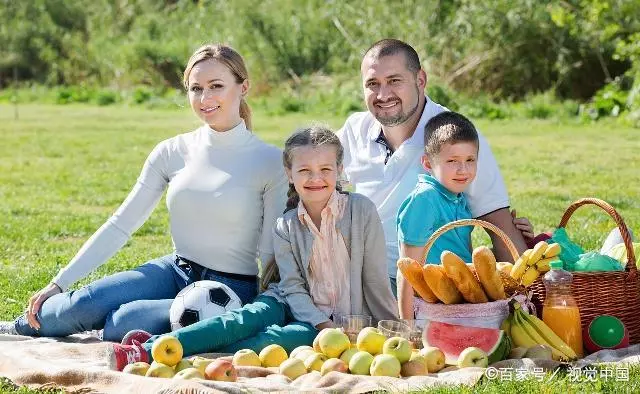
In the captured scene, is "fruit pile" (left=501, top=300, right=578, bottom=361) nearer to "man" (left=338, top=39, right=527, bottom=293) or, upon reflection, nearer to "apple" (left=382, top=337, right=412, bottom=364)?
"apple" (left=382, top=337, right=412, bottom=364)

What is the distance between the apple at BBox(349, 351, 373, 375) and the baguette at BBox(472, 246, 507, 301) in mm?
604

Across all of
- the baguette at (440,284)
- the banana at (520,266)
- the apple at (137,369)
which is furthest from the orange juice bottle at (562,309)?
the apple at (137,369)

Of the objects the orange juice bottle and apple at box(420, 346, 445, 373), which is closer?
apple at box(420, 346, 445, 373)

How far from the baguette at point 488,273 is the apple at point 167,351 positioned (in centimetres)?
127

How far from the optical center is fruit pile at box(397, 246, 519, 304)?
483cm

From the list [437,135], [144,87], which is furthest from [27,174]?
[144,87]

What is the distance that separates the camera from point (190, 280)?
219 inches

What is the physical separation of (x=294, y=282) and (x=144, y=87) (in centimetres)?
2051

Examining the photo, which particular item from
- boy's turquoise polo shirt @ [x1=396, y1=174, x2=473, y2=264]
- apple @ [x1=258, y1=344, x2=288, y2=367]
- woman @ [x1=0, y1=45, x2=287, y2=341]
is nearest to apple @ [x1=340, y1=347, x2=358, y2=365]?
apple @ [x1=258, y1=344, x2=288, y2=367]

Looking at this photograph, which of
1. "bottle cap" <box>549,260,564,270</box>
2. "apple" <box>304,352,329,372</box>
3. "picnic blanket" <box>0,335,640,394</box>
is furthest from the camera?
"bottle cap" <box>549,260,564,270</box>

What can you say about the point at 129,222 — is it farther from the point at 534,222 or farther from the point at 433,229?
the point at 534,222

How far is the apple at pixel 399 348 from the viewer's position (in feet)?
15.3

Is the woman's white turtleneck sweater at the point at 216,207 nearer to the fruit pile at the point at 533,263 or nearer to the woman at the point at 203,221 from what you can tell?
the woman at the point at 203,221

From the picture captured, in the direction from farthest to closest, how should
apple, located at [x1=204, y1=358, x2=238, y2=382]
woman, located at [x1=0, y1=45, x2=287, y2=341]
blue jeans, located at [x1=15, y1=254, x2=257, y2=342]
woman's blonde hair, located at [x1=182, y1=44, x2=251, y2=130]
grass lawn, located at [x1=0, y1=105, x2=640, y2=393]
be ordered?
grass lawn, located at [x1=0, y1=105, x2=640, y2=393] < woman's blonde hair, located at [x1=182, y1=44, x2=251, y2=130] < woman, located at [x1=0, y1=45, x2=287, y2=341] < blue jeans, located at [x1=15, y1=254, x2=257, y2=342] < apple, located at [x1=204, y1=358, x2=238, y2=382]
